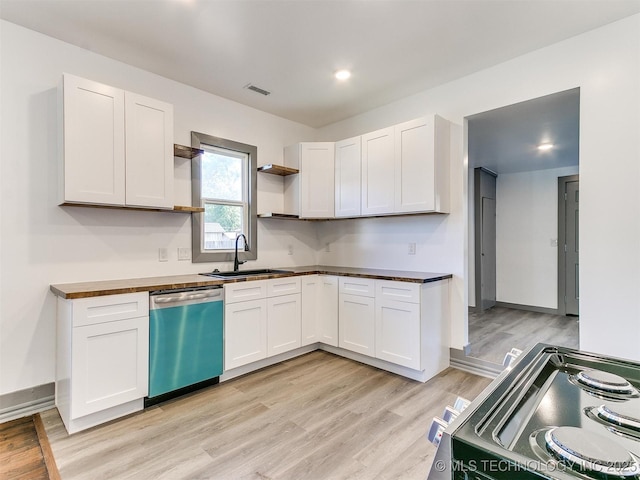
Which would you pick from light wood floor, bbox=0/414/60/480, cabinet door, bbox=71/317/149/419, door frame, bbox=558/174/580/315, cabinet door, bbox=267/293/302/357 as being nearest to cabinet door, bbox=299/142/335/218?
cabinet door, bbox=267/293/302/357

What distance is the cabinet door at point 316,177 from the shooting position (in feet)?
12.7

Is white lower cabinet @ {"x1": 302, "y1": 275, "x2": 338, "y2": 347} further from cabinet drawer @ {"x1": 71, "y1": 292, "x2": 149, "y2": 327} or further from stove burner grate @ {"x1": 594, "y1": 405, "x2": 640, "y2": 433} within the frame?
stove burner grate @ {"x1": 594, "y1": 405, "x2": 640, "y2": 433}

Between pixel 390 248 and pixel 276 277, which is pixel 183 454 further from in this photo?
pixel 390 248

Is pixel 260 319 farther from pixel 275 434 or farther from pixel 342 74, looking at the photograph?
pixel 342 74

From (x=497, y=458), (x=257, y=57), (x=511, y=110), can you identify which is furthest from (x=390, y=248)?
(x=497, y=458)

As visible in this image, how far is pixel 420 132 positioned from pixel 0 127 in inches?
127

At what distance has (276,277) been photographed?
10.4ft

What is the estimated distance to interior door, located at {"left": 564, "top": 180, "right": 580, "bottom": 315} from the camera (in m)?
5.12

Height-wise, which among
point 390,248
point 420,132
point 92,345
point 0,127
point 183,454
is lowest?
point 183,454

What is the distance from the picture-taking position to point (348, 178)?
372 centimetres

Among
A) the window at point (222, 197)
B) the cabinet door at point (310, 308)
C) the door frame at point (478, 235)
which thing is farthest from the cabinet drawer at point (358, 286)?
the door frame at point (478, 235)

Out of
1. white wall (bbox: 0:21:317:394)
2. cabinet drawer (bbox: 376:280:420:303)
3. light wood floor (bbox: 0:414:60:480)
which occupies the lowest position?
light wood floor (bbox: 0:414:60:480)

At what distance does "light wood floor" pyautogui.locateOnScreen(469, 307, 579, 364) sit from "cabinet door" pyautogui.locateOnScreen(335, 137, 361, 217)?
6.40 feet

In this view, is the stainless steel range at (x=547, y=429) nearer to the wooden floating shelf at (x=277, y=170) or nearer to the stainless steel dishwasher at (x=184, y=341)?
the stainless steel dishwasher at (x=184, y=341)
